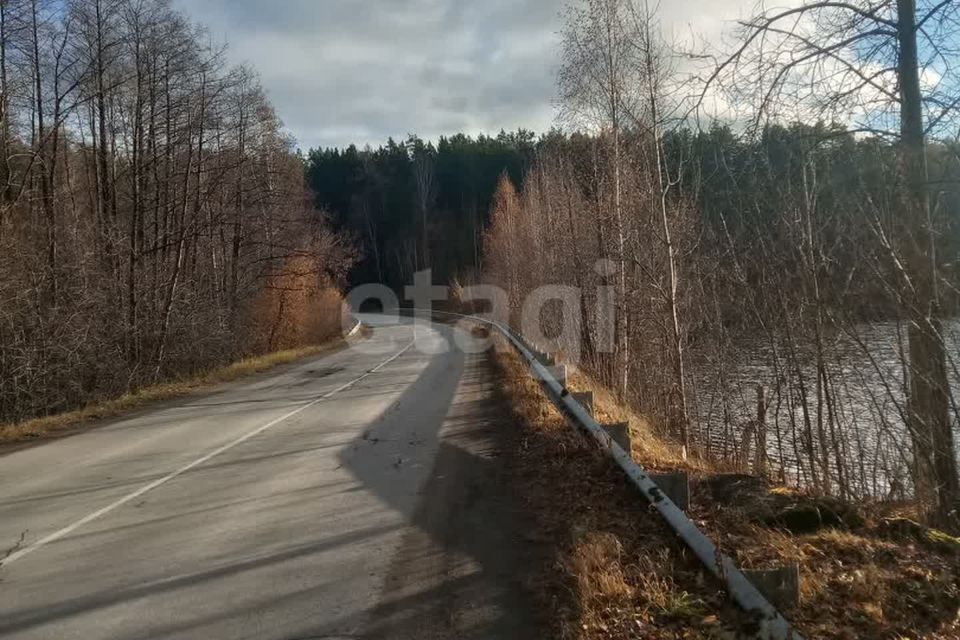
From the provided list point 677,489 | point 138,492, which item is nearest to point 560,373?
point 677,489

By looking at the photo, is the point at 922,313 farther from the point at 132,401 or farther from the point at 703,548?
the point at 132,401

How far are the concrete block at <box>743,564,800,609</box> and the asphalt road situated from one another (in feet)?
4.33

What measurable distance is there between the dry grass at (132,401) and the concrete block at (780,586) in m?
11.1

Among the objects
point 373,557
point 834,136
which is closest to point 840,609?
point 373,557

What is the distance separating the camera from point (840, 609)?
399 centimetres

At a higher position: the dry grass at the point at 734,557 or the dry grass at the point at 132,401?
the dry grass at the point at 132,401

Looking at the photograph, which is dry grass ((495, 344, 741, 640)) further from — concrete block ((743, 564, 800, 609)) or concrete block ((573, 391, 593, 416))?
concrete block ((573, 391, 593, 416))

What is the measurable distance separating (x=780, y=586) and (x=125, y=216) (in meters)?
23.9

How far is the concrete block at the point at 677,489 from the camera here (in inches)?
212

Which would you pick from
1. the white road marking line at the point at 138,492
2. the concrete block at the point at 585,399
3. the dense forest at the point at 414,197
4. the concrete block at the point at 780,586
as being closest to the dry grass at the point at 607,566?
the concrete block at the point at 780,586

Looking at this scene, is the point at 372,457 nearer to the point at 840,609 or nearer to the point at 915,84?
the point at 840,609

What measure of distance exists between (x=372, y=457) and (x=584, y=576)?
484 cm

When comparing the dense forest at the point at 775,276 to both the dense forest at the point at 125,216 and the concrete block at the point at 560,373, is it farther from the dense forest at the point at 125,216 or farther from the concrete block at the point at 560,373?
the dense forest at the point at 125,216

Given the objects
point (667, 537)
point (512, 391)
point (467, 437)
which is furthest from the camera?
point (512, 391)
